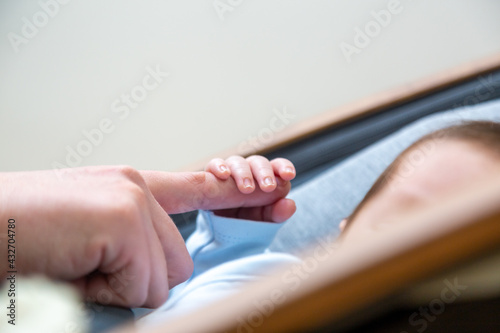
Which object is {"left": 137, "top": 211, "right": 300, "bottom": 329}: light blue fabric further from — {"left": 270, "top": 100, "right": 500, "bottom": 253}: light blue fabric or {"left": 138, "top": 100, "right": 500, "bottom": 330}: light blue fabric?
{"left": 270, "top": 100, "right": 500, "bottom": 253}: light blue fabric

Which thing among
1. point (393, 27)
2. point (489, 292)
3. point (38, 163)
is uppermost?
point (393, 27)

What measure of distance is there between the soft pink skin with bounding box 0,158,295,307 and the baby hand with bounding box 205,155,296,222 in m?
0.12

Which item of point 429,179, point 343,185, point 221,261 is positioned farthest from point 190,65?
point 429,179

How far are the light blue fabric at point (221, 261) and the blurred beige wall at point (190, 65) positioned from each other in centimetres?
39

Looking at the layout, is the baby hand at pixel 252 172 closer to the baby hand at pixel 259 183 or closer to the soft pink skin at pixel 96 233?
the baby hand at pixel 259 183

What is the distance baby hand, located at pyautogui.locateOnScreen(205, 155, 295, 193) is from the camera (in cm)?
58

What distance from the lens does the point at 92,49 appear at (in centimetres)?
104

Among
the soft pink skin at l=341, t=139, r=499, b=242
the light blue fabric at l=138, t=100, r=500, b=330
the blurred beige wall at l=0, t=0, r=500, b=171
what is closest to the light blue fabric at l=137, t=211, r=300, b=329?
the light blue fabric at l=138, t=100, r=500, b=330

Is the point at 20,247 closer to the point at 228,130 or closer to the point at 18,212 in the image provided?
the point at 18,212

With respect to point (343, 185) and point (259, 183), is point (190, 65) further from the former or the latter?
point (259, 183)

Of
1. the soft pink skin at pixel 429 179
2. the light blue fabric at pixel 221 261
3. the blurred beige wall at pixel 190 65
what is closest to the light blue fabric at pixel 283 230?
the light blue fabric at pixel 221 261

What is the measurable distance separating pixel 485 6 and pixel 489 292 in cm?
128

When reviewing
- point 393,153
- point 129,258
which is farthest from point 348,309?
point 393,153

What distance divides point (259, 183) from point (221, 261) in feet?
0.46
